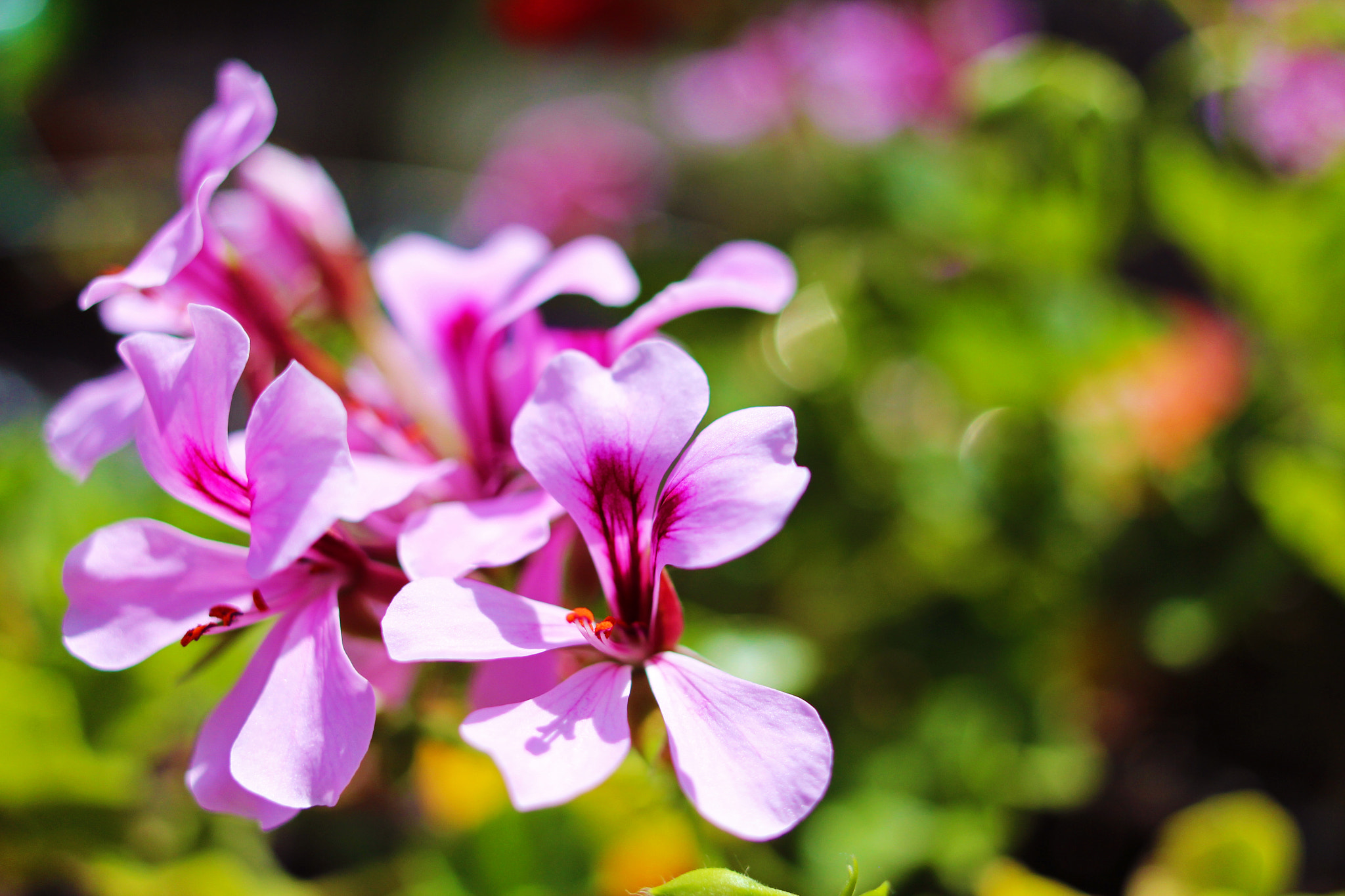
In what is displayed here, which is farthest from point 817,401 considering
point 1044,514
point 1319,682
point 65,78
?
point 65,78

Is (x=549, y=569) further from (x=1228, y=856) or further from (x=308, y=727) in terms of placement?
(x=1228, y=856)

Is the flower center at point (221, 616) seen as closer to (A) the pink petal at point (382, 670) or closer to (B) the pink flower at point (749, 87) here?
(A) the pink petal at point (382, 670)

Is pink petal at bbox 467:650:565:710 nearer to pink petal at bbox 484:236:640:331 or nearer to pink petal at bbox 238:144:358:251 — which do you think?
pink petal at bbox 484:236:640:331

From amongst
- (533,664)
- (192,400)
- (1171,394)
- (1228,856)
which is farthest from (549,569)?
(1171,394)

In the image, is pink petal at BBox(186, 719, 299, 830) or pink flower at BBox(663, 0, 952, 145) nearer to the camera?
pink petal at BBox(186, 719, 299, 830)

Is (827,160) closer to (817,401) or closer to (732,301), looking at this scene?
(817,401)

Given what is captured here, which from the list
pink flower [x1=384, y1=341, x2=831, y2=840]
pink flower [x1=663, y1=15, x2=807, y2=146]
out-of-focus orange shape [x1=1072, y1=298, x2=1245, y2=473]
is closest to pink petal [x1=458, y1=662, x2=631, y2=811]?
pink flower [x1=384, y1=341, x2=831, y2=840]
